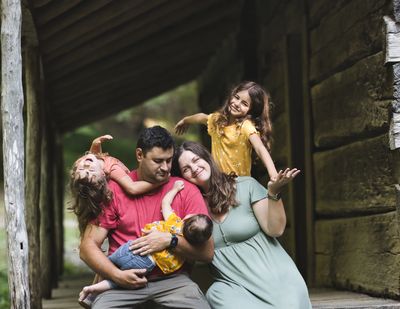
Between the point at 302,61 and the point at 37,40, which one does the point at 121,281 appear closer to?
the point at 37,40

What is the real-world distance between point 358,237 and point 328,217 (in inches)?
31.3

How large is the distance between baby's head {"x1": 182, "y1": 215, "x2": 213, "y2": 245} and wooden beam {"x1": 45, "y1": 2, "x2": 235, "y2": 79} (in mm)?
3301

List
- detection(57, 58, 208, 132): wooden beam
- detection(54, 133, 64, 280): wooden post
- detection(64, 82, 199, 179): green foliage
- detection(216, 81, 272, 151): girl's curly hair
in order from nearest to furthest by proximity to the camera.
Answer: detection(216, 81, 272, 151): girl's curly hair, detection(57, 58, 208, 132): wooden beam, detection(54, 133, 64, 280): wooden post, detection(64, 82, 199, 179): green foliage

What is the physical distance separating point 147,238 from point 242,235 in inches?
27.3

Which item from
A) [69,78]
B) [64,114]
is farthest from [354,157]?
[64,114]

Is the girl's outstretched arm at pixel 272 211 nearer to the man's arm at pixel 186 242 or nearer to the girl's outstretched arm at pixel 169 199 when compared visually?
the man's arm at pixel 186 242

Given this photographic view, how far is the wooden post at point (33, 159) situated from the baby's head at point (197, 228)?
8.19ft

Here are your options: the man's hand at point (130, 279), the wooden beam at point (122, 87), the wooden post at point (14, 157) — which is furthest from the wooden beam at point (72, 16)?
the wooden beam at point (122, 87)

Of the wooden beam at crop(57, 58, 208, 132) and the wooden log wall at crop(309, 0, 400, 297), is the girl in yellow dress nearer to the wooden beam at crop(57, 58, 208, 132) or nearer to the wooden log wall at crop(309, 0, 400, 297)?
the wooden log wall at crop(309, 0, 400, 297)

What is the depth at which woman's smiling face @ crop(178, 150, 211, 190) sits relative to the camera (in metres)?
4.90

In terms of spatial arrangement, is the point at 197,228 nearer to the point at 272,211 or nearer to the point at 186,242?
the point at 186,242

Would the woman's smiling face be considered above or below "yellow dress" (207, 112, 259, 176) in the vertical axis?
below

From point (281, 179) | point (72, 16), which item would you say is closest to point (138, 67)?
point (72, 16)

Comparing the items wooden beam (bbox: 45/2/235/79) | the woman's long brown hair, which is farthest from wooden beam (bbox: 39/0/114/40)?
the woman's long brown hair
